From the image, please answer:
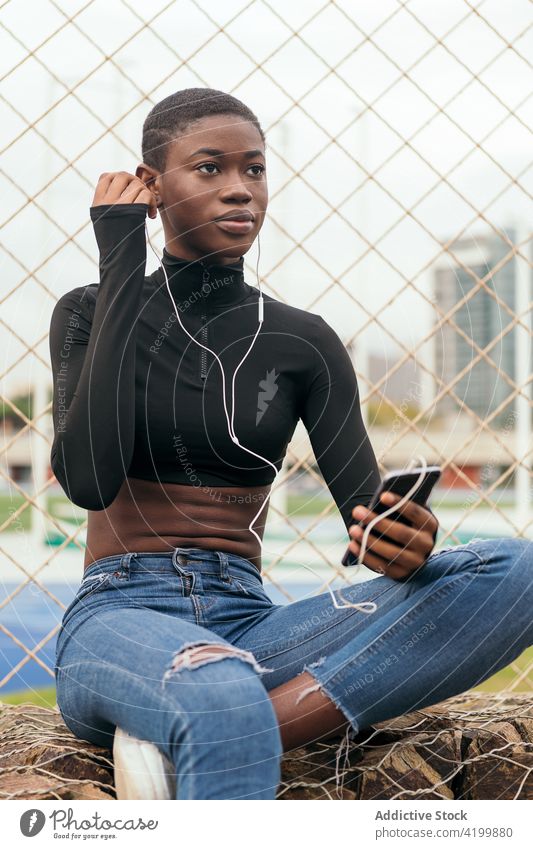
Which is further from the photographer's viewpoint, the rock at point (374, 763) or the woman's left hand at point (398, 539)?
the rock at point (374, 763)

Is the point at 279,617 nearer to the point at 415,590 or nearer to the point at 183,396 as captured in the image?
the point at 415,590

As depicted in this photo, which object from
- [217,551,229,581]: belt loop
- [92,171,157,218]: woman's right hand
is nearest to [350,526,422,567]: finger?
[217,551,229,581]: belt loop

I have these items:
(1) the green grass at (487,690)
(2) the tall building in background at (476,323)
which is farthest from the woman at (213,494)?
(2) the tall building in background at (476,323)

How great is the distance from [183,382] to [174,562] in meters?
0.18

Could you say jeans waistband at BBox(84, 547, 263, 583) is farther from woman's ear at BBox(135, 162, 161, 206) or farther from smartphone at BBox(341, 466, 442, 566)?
woman's ear at BBox(135, 162, 161, 206)

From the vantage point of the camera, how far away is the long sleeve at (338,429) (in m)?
0.95

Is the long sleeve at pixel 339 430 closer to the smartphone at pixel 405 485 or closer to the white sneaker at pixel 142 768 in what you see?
the smartphone at pixel 405 485

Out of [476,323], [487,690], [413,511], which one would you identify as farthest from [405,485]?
[487,690]

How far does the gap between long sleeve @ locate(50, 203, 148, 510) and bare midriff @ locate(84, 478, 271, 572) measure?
0.04 m

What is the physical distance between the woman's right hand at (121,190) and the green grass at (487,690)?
2.06 ft

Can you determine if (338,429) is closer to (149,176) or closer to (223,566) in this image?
(223,566)

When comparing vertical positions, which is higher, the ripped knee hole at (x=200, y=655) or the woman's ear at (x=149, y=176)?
the woman's ear at (x=149, y=176)

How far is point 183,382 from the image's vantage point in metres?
0.93
